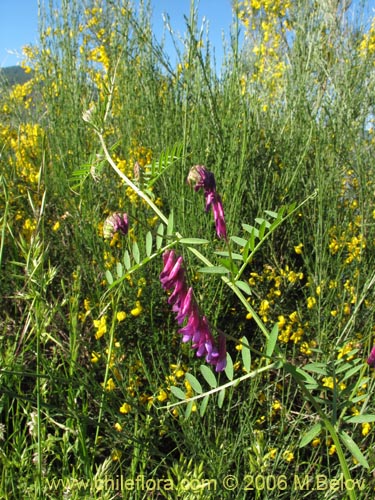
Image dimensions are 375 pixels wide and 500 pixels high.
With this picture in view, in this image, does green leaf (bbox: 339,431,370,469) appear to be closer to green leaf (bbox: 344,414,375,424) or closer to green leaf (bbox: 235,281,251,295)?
green leaf (bbox: 344,414,375,424)

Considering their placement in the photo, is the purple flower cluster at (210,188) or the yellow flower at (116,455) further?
the yellow flower at (116,455)

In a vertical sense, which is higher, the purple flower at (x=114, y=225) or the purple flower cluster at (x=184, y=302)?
the purple flower at (x=114, y=225)

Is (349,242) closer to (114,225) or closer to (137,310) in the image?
(137,310)

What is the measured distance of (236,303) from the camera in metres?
1.95

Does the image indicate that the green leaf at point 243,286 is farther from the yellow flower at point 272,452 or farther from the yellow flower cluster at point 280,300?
the yellow flower cluster at point 280,300

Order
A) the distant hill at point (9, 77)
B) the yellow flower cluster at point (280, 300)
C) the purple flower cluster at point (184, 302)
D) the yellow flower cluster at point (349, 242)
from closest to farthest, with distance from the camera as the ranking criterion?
the purple flower cluster at point (184, 302)
the yellow flower cluster at point (280, 300)
the yellow flower cluster at point (349, 242)
the distant hill at point (9, 77)

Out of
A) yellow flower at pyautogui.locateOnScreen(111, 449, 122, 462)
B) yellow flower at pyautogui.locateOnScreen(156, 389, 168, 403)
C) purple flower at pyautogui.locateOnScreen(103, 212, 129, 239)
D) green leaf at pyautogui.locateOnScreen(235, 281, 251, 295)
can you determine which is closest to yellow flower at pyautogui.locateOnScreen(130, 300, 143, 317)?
yellow flower at pyautogui.locateOnScreen(156, 389, 168, 403)

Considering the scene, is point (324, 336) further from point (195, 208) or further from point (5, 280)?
point (5, 280)

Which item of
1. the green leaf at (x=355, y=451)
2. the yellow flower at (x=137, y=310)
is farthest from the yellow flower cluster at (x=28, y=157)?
the green leaf at (x=355, y=451)

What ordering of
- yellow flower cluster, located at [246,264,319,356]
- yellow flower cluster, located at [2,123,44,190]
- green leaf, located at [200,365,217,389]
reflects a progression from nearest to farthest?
green leaf, located at [200,365,217,389]
yellow flower cluster, located at [246,264,319,356]
yellow flower cluster, located at [2,123,44,190]

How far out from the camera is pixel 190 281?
1139 mm

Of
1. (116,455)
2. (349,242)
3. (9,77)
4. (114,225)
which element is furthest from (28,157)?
(9,77)

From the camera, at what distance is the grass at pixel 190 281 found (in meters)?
1.24

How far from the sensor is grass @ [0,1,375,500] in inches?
48.8
